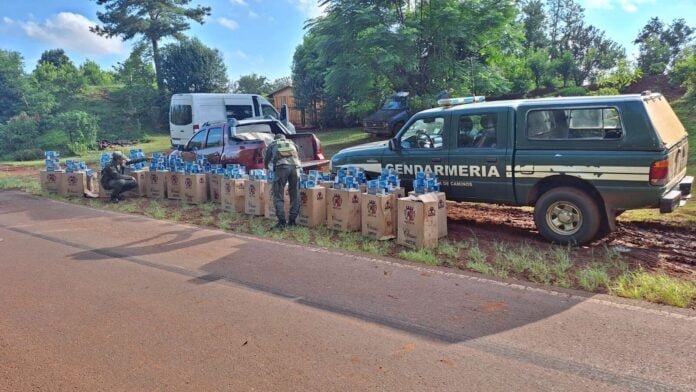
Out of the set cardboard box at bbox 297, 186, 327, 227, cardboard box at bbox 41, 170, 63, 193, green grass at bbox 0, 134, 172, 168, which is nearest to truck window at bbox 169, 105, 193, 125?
green grass at bbox 0, 134, 172, 168

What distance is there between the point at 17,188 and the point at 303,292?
12805 millimetres

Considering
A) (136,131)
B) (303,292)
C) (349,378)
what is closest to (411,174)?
(303,292)

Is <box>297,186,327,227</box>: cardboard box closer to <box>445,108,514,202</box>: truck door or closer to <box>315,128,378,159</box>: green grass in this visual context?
<box>445,108,514,202</box>: truck door

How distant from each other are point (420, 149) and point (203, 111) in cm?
1443

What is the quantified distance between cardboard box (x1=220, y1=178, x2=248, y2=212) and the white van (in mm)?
10841

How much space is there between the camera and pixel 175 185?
1127 cm

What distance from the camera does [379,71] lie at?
19.0 m

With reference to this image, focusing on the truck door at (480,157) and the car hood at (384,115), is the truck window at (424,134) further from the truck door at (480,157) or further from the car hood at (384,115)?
the car hood at (384,115)

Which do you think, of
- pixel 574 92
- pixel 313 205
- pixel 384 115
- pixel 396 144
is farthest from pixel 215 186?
pixel 574 92

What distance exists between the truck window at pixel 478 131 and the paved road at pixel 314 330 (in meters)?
2.35

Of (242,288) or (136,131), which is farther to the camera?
(136,131)

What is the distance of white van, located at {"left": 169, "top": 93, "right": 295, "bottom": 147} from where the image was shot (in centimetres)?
2047

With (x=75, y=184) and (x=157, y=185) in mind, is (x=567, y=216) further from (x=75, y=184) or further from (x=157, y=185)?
(x=75, y=184)

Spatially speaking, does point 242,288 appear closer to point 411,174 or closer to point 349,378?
point 349,378
